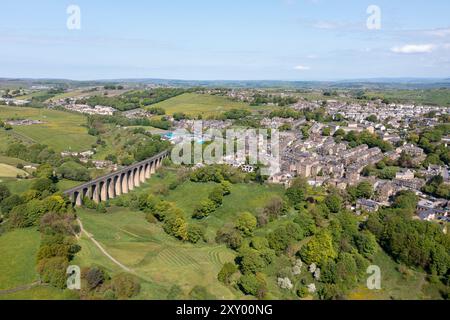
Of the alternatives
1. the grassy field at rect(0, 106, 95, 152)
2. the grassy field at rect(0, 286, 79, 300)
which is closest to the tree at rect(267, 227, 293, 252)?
the grassy field at rect(0, 286, 79, 300)

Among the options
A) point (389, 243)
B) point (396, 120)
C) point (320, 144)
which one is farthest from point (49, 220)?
point (396, 120)

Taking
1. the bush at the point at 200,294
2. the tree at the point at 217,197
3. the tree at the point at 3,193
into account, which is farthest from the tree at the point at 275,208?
the tree at the point at 3,193

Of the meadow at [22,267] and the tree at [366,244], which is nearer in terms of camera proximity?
the meadow at [22,267]

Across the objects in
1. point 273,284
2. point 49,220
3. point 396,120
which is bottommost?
point 273,284

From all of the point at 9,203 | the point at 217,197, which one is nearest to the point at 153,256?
the point at 217,197

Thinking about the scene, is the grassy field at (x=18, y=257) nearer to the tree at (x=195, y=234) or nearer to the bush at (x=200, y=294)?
the bush at (x=200, y=294)

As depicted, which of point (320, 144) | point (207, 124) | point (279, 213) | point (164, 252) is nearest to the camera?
point (164, 252)

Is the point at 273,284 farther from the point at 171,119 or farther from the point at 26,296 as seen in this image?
the point at 171,119
